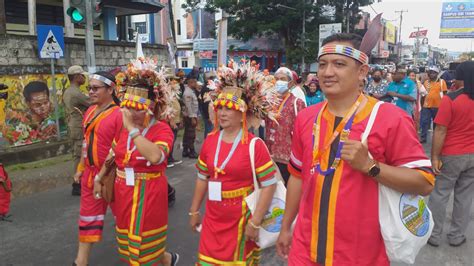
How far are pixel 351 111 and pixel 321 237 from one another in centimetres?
67

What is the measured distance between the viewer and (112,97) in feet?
12.8

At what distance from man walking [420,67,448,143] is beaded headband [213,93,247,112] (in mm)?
8727

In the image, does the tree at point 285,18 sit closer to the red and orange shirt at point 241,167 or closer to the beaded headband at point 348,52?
the red and orange shirt at point 241,167

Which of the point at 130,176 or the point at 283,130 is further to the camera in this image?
the point at 283,130

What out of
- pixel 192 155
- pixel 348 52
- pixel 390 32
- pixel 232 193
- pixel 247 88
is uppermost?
pixel 390 32

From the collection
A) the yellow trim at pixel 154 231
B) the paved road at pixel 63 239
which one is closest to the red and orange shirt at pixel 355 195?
the yellow trim at pixel 154 231

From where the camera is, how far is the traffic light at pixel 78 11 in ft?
22.8

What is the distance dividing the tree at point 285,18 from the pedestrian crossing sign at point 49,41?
19467mm

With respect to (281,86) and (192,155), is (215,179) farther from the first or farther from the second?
(192,155)

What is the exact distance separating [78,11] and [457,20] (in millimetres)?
37136

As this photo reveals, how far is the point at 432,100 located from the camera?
10305 mm

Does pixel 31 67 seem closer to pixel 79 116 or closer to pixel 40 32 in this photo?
pixel 40 32

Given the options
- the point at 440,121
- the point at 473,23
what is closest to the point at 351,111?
the point at 440,121

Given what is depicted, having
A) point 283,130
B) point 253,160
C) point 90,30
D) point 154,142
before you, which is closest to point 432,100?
point 283,130
